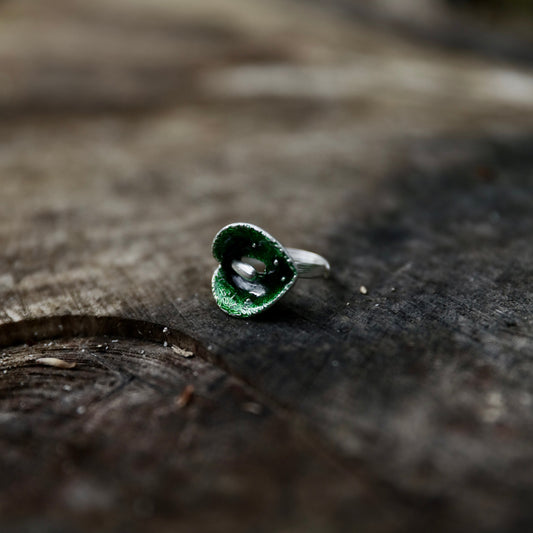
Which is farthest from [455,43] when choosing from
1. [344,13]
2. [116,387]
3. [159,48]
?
[116,387]

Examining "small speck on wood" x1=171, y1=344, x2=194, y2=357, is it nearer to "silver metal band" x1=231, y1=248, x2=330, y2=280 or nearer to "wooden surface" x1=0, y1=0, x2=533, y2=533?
"wooden surface" x1=0, y1=0, x2=533, y2=533

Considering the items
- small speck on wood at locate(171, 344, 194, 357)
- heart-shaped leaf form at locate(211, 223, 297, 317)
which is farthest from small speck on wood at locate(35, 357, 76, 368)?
heart-shaped leaf form at locate(211, 223, 297, 317)

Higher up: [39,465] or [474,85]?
[474,85]

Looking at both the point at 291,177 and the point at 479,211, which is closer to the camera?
the point at 479,211

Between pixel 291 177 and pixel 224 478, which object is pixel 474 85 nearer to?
pixel 291 177

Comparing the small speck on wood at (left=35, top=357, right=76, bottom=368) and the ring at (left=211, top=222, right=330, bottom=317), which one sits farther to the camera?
the ring at (left=211, top=222, right=330, bottom=317)

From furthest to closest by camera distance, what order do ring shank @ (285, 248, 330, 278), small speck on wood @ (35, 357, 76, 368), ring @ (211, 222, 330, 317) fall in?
1. ring shank @ (285, 248, 330, 278)
2. ring @ (211, 222, 330, 317)
3. small speck on wood @ (35, 357, 76, 368)

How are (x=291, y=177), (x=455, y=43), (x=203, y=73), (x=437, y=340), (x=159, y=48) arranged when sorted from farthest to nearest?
(x=455, y=43), (x=159, y=48), (x=203, y=73), (x=291, y=177), (x=437, y=340)
